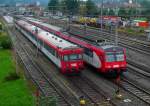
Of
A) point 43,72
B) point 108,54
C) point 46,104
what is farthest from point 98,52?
Answer: point 46,104

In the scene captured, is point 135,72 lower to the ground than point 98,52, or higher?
lower

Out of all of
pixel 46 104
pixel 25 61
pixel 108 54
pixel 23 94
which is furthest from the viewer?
pixel 25 61

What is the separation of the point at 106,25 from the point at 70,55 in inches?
2158

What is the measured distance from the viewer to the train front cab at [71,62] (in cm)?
3206

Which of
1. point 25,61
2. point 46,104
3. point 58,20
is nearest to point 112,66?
point 46,104

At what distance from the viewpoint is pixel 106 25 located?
86.1 meters

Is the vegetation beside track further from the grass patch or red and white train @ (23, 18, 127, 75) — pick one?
red and white train @ (23, 18, 127, 75)

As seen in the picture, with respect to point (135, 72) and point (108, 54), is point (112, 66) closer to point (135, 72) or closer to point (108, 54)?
point (108, 54)

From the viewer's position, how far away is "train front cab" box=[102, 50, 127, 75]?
102 ft

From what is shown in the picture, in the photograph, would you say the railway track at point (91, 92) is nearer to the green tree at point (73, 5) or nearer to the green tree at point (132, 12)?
the green tree at point (132, 12)

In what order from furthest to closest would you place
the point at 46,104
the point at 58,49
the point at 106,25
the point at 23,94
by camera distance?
1. the point at 106,25
2. the point at 58,49
3. the point at 23,94
4. the point at 46,104

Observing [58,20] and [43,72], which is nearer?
[43,72]

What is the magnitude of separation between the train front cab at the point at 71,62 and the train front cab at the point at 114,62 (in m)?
2.47

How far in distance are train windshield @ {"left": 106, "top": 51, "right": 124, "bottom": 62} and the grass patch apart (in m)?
7.47
